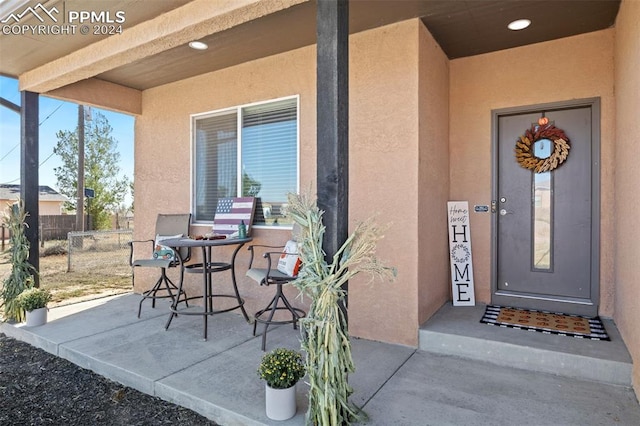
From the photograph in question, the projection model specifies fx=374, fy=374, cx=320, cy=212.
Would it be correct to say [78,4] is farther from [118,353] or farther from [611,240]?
[611,240]

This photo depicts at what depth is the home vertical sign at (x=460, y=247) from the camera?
391 cm

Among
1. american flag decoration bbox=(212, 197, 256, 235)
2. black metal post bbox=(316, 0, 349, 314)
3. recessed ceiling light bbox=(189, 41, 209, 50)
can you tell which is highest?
recessed ceiling light bbox=(189, 41, 209, 50)

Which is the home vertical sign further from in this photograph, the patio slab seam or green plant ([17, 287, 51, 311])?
green plant ([17, 287, 51, 311])

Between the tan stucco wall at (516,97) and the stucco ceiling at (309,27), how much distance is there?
14 centimetres

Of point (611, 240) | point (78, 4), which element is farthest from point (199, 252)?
point (611, 240)

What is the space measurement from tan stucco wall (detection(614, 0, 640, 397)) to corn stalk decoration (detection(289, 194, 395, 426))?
5.77 ft

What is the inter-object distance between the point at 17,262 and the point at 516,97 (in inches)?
214

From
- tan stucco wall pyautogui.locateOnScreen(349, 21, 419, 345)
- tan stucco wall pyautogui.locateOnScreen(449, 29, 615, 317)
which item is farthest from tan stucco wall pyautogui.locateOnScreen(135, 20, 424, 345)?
tan stucco wall pyautogui.locateOnScreen(449, 29, 615, 317)

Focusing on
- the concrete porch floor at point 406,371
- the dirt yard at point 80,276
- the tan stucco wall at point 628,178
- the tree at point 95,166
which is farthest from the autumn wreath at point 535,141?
the tree at point 95,166

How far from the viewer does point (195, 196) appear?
4684mm

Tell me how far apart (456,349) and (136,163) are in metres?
4.60

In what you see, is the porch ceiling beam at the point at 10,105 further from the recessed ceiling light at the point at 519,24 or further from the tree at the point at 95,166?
the tree at the point at 95,166

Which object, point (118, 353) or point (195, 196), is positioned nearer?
point (118, 353)

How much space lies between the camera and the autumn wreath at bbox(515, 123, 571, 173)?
358cm
